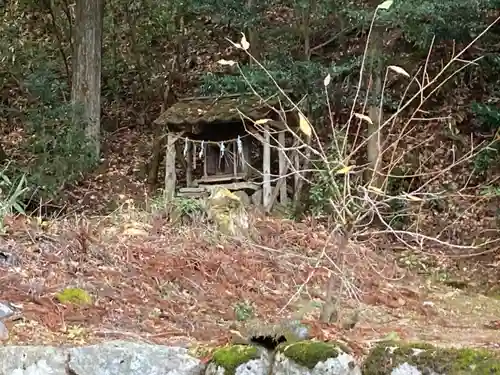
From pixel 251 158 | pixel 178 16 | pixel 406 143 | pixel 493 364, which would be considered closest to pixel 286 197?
pixel 251 158

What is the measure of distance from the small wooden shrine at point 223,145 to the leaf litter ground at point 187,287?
210 cm

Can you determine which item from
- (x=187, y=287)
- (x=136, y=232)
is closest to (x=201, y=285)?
(x=187, y=287)

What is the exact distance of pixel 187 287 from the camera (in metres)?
5.26

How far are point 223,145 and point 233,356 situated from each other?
6580 mm

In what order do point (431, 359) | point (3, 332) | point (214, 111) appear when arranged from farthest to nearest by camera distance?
point (214, 111) < point (3, 332) < point (431, 359)

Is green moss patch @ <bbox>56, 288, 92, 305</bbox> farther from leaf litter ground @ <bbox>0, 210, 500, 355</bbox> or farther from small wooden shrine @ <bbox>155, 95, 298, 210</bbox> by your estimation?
small wooden shrine @ <bbox>155, 95, 298, 210</bbox>

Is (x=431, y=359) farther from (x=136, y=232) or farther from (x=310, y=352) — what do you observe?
(x=136, y=232)

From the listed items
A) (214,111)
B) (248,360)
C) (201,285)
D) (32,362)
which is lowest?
(201,285)

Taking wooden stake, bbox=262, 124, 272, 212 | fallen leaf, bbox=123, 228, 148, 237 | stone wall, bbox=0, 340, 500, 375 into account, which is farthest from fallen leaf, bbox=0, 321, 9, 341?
wooden stake, bbox=262, 124, 272, 212

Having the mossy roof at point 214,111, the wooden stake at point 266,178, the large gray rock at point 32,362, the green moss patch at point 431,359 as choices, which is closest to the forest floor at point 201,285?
the green moss patch at point 431,359

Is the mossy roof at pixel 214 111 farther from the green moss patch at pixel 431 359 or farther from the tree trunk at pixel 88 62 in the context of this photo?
the green moss patch at pixel 431 359

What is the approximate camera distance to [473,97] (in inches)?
403

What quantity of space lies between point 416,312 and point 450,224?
3309 millimetres

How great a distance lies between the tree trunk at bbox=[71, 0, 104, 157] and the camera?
11312mm
